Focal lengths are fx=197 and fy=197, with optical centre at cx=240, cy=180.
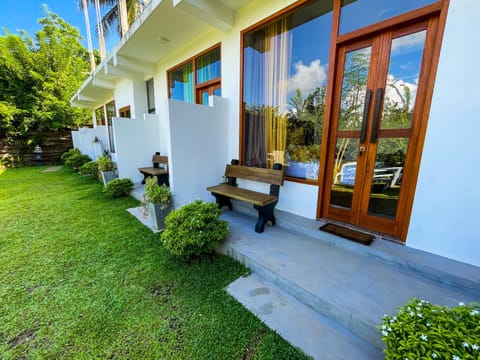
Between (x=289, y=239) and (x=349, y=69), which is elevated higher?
(x=349, y=69)

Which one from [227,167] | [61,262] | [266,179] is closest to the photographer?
[61,262]

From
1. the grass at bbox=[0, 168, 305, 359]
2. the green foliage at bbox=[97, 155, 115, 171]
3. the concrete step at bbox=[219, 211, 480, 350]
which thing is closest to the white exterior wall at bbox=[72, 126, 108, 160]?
the green foliage at bbox=[97, 155, 115, 171]

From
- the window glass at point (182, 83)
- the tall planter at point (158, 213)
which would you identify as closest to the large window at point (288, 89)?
the tall planter at point (158, 213)

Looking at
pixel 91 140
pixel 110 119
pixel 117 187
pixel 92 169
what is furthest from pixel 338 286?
pixel 91 140

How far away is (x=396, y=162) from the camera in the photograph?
2.18 meters

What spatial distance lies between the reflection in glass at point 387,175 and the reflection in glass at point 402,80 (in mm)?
202

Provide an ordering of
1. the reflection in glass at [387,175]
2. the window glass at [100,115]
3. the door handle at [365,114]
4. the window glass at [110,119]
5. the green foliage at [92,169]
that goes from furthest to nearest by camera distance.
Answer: the window glass at [100,115] → the window glass at [110,119] → the green foliage at [92,169] → the door handle at [365,114] → the reflection in glass at [387,175]

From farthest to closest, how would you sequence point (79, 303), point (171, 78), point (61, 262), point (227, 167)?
point (171, 78), point (227, 167), point (61, 262), point (79, 303)

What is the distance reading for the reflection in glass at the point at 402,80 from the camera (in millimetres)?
1992

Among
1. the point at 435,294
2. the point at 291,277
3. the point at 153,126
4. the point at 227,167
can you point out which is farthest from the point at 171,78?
the point at 435,294

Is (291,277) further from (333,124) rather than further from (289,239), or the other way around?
(333,124)

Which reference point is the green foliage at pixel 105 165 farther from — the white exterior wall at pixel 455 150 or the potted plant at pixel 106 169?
the white exterior wall at pixel 455 150

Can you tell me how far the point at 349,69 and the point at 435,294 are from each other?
8.03 feet

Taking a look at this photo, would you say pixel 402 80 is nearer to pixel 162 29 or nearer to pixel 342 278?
pixel 342 278
